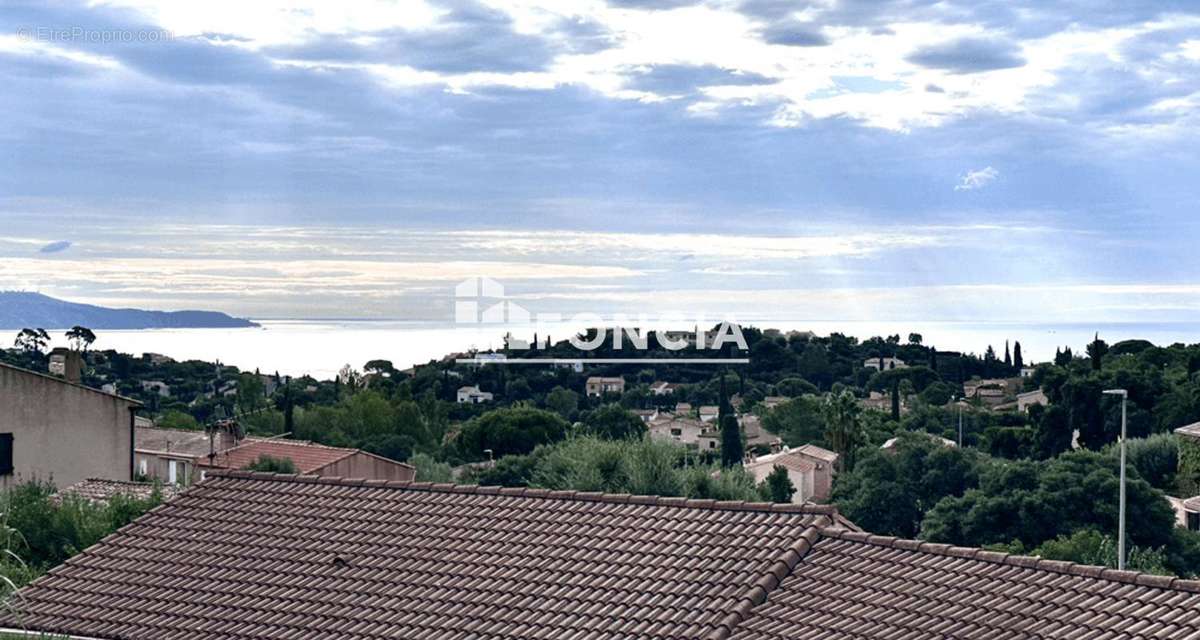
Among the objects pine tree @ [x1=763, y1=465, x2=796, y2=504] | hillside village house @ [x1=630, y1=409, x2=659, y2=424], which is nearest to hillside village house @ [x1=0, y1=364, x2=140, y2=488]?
pine tree @ [x1=763, y1=465, x2=796, y2=504]

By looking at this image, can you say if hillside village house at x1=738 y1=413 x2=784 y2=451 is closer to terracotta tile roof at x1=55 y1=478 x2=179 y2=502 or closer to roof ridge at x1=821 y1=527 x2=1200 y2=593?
terracotta tile roof at x1=55 y1=478 x2=179 y2=502

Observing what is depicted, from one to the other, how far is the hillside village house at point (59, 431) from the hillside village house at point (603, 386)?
83.8 meters

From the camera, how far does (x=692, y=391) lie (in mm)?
119125

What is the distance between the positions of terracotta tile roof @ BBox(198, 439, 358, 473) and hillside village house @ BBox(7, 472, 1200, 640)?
24663mm

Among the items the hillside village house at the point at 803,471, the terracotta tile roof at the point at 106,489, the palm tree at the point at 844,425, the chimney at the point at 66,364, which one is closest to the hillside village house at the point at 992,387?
the palm tree at the point at 844,425

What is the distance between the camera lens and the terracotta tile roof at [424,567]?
515 inches

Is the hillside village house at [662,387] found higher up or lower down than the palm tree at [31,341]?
lower down

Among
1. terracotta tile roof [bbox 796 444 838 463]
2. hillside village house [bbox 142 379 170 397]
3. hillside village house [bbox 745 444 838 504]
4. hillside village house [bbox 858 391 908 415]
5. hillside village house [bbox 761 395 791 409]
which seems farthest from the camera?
hillside village house [bbox 858 391 908 415]

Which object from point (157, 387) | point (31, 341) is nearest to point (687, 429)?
point (157, 387)

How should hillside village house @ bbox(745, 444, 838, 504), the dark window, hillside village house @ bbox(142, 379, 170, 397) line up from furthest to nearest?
hillside village house @ bbox(142, 379, 170, 397), hillside village house @ bbox(745, 444, 838, 504), the dark window

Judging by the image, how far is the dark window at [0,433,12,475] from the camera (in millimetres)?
28781

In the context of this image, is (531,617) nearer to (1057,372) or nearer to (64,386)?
(64,386)

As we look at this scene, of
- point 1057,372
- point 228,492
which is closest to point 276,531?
point 228,492

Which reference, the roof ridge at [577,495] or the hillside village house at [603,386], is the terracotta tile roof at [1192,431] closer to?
the roof ridge at [577,495]
